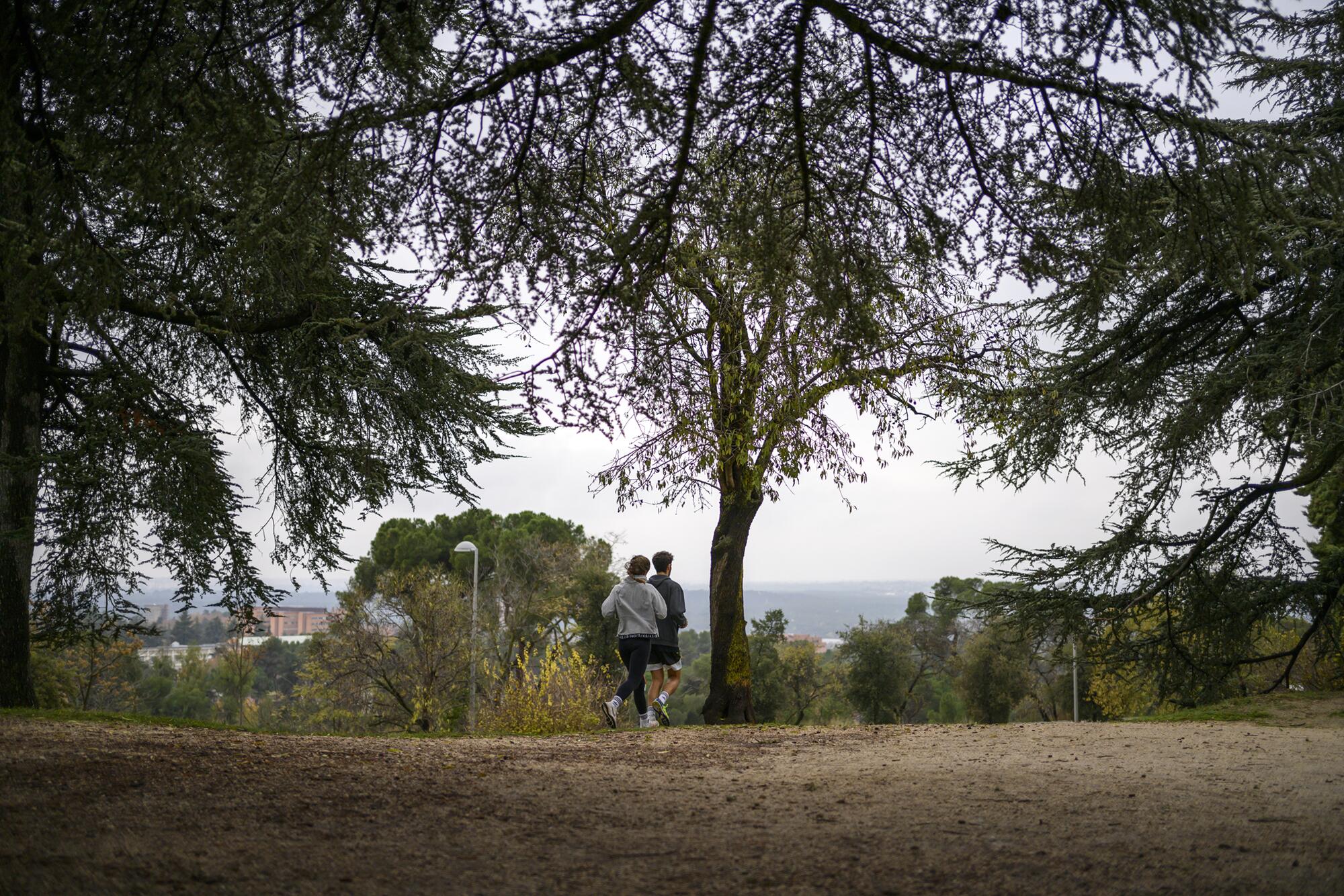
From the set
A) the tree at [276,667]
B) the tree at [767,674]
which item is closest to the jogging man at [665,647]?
the tree at [767,674]

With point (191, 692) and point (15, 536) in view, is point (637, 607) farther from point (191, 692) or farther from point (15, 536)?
point (191, 692)

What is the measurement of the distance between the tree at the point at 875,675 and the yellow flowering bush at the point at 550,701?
79.2ft

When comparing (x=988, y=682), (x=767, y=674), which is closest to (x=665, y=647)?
(x=767, y=674)

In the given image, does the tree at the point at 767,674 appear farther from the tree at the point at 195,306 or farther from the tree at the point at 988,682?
the tree at the point at 195,306

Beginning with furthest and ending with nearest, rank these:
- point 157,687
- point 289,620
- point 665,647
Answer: point 157,687
point 289,620
point 665,647

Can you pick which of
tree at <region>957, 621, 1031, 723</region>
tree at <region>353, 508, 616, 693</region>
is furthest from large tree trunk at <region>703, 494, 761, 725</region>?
tree at <region>957, 621, 1031, 723</region>

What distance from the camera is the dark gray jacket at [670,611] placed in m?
8.95

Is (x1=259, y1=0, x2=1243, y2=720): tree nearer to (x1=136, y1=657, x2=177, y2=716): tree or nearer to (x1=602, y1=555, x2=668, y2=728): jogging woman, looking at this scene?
(x1=602, y1=555, x2=668, y2=728): jogging woman

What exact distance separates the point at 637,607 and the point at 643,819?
4646 mm

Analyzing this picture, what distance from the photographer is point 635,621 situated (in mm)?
8703

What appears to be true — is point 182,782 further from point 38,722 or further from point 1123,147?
point 1123,147

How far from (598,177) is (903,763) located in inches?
159

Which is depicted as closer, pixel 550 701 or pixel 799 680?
pixel 550 701

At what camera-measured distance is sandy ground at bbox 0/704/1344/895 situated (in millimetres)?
3113
